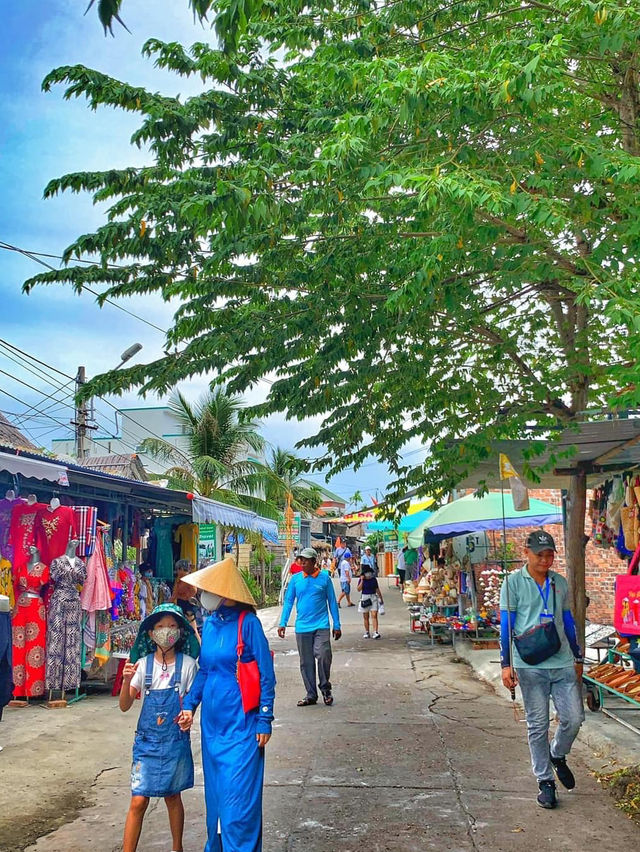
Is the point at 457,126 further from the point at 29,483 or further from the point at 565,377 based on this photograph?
the point at 29,483

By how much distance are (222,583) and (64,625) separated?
550cm

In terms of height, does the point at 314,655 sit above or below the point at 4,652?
below

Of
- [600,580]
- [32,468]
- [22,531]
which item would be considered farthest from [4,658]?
[600,580]

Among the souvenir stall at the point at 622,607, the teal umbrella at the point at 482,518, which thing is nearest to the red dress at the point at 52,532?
the souvenir stall at the point at 622,607

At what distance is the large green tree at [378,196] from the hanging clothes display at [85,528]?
263 centimetres

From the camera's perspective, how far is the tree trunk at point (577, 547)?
30.4ft

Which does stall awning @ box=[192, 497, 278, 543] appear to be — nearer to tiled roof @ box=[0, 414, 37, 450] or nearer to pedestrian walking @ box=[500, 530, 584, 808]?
tiled roof @ box=[0, 414, 37, 450]

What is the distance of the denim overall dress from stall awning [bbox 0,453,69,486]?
10.3ft

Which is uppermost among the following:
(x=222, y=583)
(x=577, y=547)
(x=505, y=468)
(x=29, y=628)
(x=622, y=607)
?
(x=505, y=468)

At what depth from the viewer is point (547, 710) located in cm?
574

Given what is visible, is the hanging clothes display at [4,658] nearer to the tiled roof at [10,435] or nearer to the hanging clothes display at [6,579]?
the hanging clothes display at [6,579]

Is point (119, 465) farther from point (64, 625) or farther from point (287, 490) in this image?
point (287, 490)

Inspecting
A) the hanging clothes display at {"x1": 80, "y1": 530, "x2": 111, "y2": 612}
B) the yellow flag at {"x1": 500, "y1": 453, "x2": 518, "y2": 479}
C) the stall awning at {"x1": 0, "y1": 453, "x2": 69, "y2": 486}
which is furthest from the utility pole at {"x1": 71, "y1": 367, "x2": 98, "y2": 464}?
the yellow flag at {"x1": 500, "y1": 453, "x2": 518, "y2": 479}

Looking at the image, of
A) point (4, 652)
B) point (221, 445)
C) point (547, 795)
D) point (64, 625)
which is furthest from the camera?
point (221, 445)
